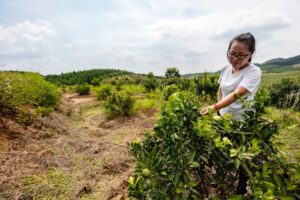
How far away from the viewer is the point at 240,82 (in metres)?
2.13

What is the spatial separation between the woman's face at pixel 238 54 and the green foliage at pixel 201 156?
2.33ft

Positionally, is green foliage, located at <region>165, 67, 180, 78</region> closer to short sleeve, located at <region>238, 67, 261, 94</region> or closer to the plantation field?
the plantation field

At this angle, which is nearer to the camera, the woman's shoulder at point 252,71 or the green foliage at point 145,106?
the woman's shoulder at point 252,71

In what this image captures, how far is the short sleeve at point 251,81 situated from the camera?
204cm

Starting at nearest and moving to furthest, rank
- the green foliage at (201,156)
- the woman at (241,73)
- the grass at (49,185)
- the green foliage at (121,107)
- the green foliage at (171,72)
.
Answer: the green foliage at (201,156) → the woman at (241,73) → the grass at (49,185) → the green foliage at (121,107) → the green foliage at (171,72)

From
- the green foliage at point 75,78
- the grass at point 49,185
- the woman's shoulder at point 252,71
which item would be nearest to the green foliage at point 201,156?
the woman's shoulder at point 252,71

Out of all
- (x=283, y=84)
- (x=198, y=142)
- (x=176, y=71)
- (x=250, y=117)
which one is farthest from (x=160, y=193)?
(x=176, y=71)

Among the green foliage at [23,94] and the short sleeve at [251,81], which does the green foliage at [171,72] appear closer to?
the green foliage at [23,94]

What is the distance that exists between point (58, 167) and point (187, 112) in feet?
9.59

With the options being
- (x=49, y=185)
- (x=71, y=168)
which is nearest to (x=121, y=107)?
(x=71, y=168)

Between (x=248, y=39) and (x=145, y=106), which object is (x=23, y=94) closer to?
(x=145, y=106)

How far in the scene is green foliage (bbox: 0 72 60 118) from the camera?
5337 mm

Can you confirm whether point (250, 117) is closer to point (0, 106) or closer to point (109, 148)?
A: point (109, 148)

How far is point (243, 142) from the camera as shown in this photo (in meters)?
1.44
